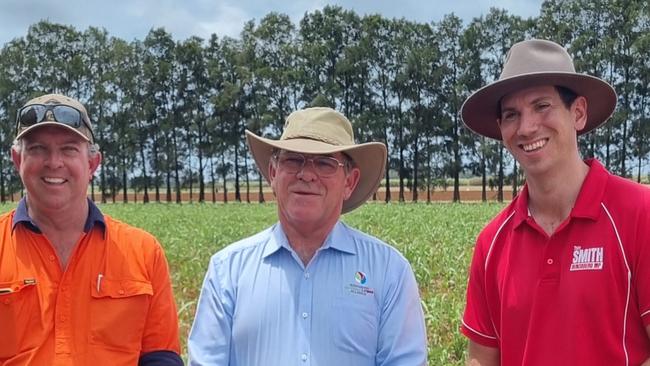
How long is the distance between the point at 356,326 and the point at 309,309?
8.3 inches

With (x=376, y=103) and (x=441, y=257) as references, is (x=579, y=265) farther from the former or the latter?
(x=376, y=103)

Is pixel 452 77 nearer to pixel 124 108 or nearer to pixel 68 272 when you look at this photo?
pixel 124 108

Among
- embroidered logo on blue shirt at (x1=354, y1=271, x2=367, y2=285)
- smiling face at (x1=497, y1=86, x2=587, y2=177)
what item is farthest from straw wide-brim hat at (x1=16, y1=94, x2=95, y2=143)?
smiling face at (x1=497, y1=86, x2=587, y2=177)

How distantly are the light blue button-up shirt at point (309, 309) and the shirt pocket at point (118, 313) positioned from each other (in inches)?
11.7

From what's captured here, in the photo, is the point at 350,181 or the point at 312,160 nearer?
the point at 312,160

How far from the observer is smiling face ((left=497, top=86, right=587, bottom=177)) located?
2.88 m

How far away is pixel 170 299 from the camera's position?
3250 millimetres

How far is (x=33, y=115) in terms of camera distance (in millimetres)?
3045

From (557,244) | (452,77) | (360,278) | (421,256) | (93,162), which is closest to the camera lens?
(557,244)

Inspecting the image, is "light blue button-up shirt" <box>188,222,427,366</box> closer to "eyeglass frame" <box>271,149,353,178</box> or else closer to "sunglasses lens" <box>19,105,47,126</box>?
"eyeglass frame" <box>271,149,353,178</box>

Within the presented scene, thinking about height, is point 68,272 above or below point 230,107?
below

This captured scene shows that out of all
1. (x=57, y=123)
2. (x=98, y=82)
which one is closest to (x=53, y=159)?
(x=57, y=123)

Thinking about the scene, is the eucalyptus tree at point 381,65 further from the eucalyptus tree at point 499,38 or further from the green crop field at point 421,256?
the green crop field at point 421,256

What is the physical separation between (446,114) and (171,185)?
2395 cm
